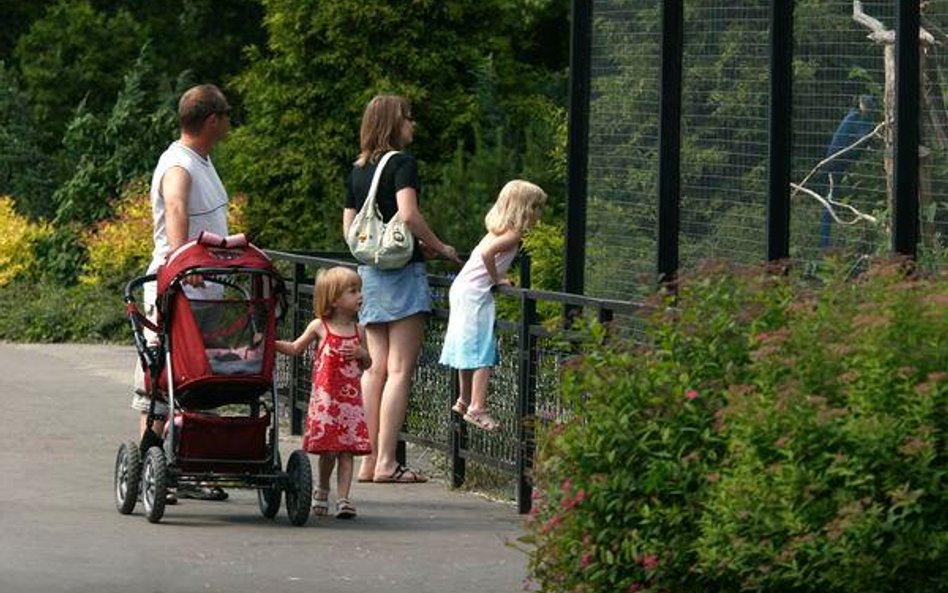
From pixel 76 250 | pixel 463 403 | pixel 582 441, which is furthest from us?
pixel 76 250

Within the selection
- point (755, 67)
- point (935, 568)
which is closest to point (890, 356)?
point (935, 568)

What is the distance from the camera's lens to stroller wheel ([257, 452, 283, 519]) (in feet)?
39.0

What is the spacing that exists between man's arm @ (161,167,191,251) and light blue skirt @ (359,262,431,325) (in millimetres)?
1498

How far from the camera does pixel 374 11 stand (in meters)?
28.4

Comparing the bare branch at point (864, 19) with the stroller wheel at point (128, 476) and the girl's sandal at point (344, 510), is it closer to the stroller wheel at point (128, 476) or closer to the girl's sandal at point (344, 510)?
the girl's sandal at point (344, 510)

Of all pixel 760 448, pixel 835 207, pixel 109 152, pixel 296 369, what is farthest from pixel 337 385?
pixel 109 152

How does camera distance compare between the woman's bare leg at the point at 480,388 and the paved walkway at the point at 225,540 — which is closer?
the paved walkway at the point at 225,540

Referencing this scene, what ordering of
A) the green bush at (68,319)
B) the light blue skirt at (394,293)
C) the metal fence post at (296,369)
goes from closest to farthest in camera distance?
the light blue skirt at (394,293), the metal fence post at (296,369), the green bush at (68,319)

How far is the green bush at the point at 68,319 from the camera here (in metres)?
22.7

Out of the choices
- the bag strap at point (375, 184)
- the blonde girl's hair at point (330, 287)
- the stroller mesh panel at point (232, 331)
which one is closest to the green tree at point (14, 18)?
the bag strap at point (375, 184)

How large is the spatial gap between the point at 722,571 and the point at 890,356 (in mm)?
786

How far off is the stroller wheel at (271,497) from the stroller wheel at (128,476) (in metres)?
0.55

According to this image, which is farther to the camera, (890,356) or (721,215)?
(721,215)

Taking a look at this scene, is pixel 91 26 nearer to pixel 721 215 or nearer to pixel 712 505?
pixel 721 215
